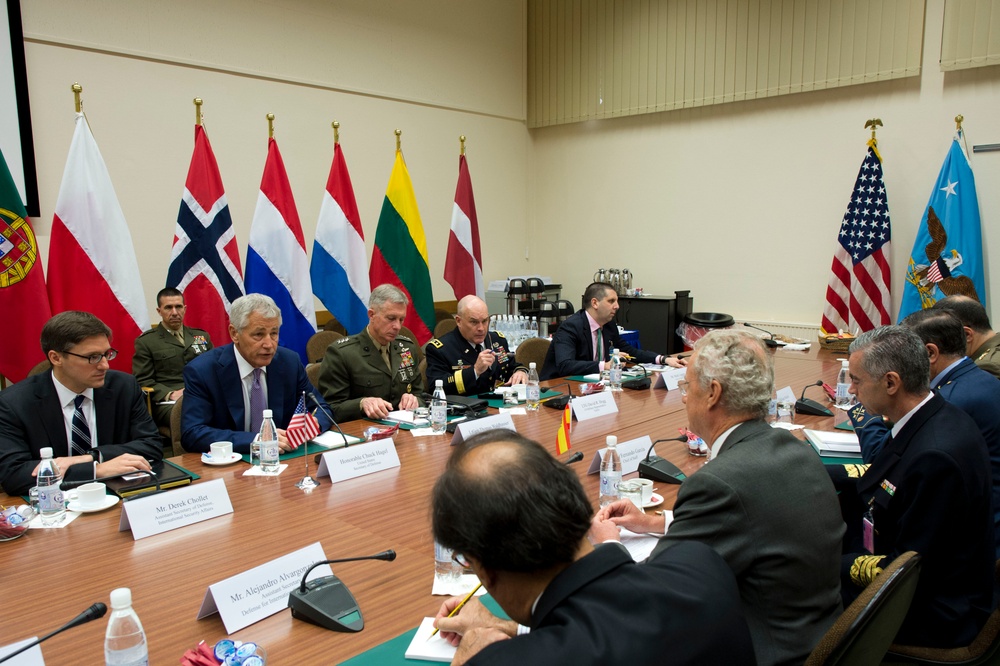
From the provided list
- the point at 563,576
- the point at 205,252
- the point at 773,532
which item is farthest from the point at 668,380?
the point at 205,252

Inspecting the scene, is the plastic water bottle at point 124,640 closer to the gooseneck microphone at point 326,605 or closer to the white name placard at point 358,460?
the gooseneck microphone at point 326,605

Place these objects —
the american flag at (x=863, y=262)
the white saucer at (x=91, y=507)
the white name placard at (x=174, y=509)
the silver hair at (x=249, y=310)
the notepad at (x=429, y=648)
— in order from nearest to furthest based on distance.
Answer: the notepad at (x=429, y=648) → the white name placard at (x=174, y=509) → the white saucer at (x=91, y=507) → the silver hair at (x=249, y=310) → the american flag at (x=863, y=262)

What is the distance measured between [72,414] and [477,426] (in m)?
1.59

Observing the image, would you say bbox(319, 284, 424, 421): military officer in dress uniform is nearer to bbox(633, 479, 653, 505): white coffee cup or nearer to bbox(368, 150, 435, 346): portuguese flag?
bbox(633, 479, 653, 505): white coffee cup

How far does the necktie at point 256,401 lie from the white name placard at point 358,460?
31.0 inches

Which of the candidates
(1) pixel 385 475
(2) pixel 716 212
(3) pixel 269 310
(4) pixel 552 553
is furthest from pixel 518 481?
(2) pixel 716 212

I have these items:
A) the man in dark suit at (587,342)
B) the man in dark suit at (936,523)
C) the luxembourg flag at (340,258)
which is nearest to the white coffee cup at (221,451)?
the man in dark suit at (936,523)

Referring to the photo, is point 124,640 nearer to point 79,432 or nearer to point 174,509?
point 174,509

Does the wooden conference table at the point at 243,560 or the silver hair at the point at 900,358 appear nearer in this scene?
the wooden conference table at the point at 243,560

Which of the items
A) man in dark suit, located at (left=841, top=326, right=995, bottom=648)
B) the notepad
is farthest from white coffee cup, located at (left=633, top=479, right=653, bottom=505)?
the notepad

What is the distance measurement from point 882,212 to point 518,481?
6053 millimetres

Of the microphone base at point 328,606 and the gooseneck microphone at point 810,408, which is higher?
the microphone base at point 328,606

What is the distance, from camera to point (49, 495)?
207 cm

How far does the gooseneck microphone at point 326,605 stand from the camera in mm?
1463
